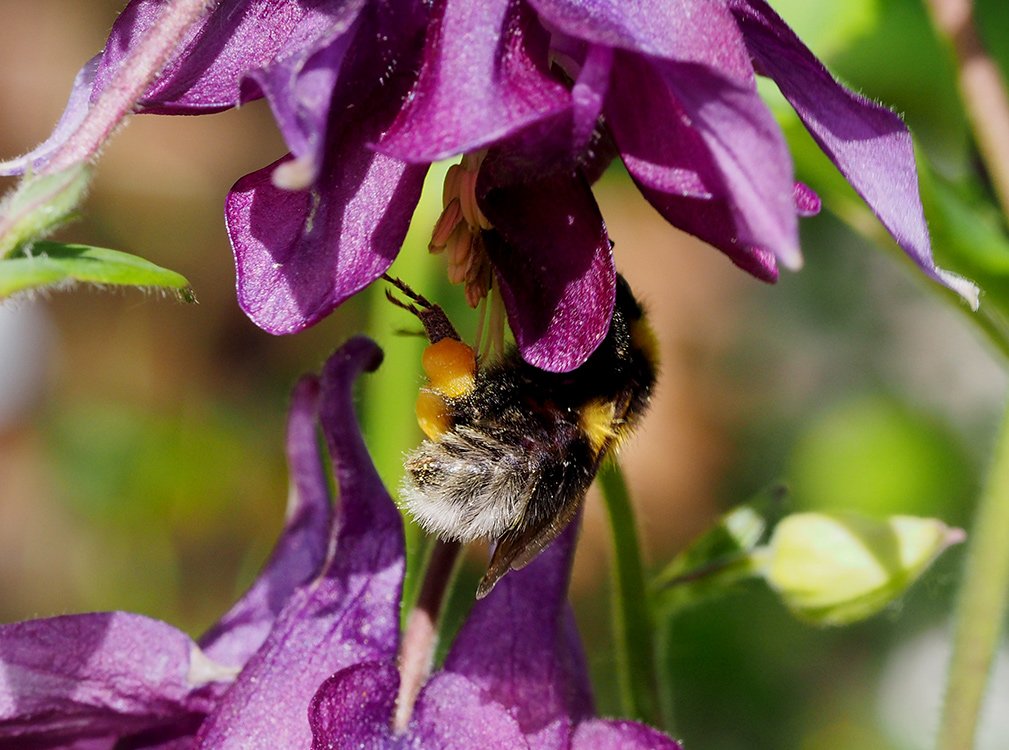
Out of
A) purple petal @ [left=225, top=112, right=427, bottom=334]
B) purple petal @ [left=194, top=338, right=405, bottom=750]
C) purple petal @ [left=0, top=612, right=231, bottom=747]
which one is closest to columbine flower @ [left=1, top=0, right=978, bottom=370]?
purple petal @ [left=225, top=112, right=427, bottom=334]

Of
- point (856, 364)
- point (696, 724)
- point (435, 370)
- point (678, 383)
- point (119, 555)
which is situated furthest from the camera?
point (678, 383)

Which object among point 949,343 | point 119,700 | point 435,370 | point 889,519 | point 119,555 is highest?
point 435,370

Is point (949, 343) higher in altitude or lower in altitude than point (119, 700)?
lower

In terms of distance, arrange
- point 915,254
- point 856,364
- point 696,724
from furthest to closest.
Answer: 1. point 856,364
2. point 696,724
3. point 915,254

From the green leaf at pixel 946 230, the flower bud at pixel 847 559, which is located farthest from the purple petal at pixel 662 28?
the flower bud at pixel 847 559

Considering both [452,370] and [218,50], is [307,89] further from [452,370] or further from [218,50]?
[452,370]

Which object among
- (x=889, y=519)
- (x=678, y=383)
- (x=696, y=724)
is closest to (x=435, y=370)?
(x=889, y=519)

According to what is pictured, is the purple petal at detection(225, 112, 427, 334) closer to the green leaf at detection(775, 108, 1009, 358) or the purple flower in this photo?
the purple flower

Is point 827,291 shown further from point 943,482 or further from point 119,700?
point 119,700
